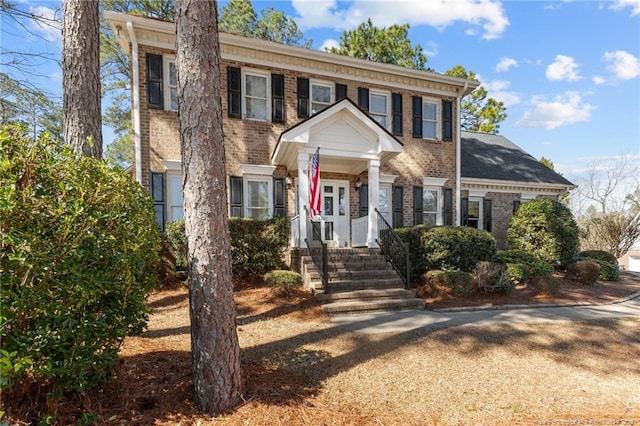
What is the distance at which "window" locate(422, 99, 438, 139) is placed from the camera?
1258 cm

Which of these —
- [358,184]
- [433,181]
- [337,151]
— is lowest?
[358,184]

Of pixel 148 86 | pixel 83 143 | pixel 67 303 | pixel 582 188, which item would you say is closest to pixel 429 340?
pixel 67 303

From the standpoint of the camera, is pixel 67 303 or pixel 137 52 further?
pixel 137 52

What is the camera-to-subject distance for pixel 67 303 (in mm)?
2488

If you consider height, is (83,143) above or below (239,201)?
above

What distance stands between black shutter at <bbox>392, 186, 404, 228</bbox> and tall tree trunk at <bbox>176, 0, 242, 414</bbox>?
9436mm

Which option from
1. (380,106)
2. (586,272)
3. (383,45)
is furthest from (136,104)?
(383,45)

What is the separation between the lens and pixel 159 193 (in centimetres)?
939

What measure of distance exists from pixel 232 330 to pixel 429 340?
3.23 meters

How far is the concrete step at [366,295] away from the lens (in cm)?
702

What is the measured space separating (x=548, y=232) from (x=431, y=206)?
13.3ft

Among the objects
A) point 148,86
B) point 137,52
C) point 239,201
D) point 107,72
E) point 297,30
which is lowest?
point 239,201

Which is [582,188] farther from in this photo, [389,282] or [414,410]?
[414,410]

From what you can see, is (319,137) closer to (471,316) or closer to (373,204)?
(373,204)
